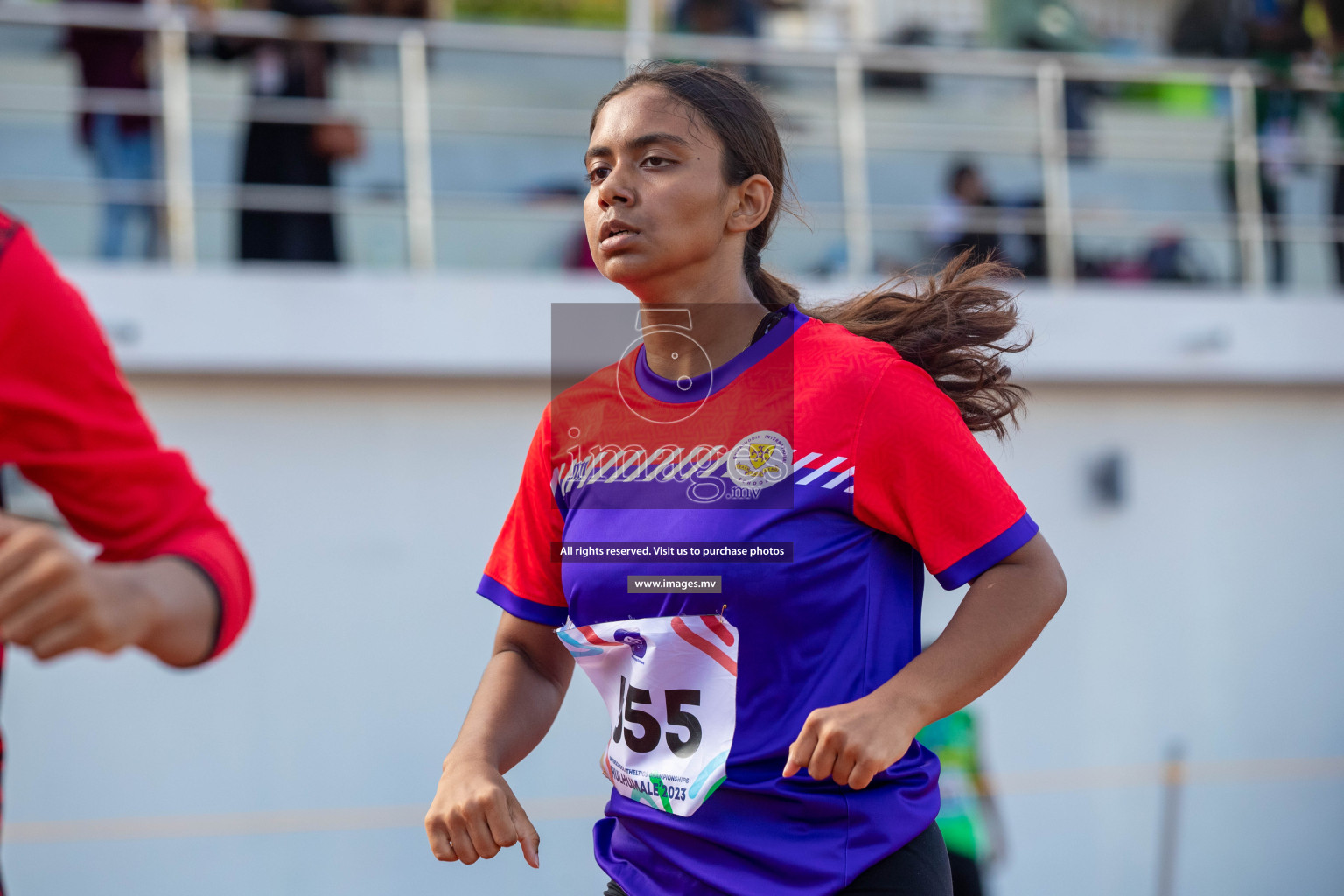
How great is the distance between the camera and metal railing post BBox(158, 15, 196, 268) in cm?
503

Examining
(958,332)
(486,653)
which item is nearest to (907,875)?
(958,332)

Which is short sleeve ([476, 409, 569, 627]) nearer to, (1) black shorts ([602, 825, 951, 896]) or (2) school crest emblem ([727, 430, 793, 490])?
(2) school crest emblem ([727, 430, 793, 490])

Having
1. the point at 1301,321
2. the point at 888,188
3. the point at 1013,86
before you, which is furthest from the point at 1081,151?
the point at 1013,86

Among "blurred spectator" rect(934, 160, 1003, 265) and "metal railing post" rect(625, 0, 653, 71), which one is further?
"blurred spectator" rect(934, 160, 1003, 265)

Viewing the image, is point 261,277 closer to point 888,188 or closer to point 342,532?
point 342,532

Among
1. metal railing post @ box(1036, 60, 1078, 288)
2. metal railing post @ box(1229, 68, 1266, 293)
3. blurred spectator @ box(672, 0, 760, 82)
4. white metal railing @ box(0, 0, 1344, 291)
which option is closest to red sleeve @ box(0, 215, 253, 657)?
white metal railing @ box(0, 0, 1344, 291)

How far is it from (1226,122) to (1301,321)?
2.26 m

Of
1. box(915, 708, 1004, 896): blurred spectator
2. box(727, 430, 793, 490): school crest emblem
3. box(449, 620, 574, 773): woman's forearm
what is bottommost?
box(915, 708, 1004, 896): blurred spectator

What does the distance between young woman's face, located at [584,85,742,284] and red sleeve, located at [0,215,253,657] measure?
63cm

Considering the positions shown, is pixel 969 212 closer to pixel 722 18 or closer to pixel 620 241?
pixel 722 18

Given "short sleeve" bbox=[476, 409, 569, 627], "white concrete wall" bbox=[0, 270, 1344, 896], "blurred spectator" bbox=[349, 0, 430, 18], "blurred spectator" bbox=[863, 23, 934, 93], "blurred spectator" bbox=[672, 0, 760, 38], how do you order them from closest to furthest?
"short sleeve" bbox=[476, 409, 569, 627]
"white concrete wall" bbox=[0, 270, 1344, 896]
"blurred spectator" bbox=[349, 0, 430, 18]
"blurred spectator" bbox=[672, 0, 760, 38]
"blurred spectator" bbox=[863, 23, 934, 93]

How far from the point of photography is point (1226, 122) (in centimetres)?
759

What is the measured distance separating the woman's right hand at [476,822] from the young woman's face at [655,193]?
660 mm

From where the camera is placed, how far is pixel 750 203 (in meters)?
1.71
